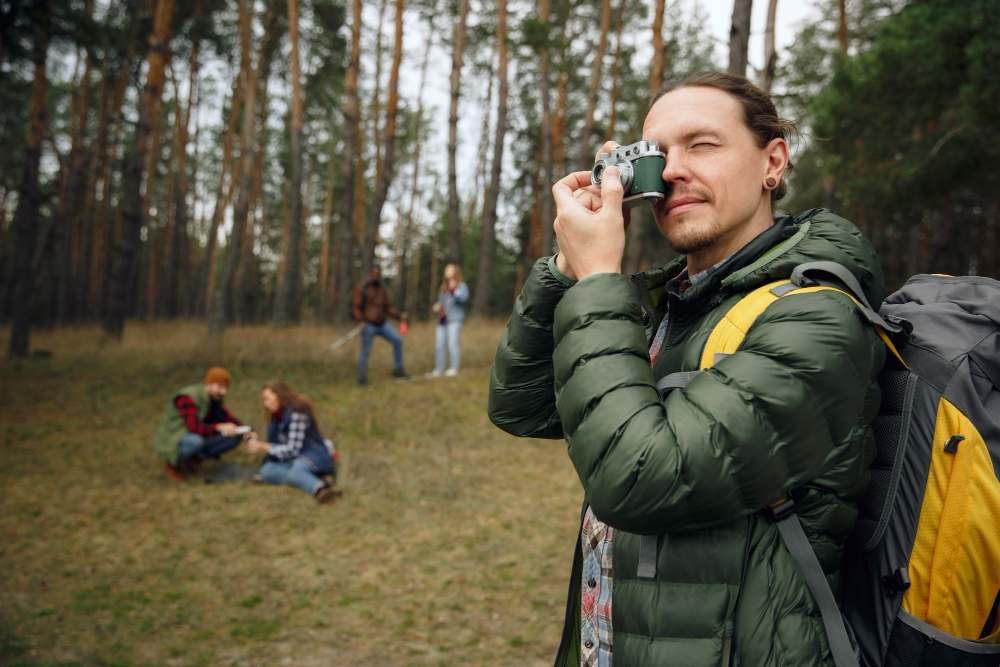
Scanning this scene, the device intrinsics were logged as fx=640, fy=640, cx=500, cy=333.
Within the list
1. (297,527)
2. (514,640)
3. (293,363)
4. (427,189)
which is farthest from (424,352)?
(427,189)

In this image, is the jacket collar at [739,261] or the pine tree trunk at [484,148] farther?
the pine tree trunk at [484,148]

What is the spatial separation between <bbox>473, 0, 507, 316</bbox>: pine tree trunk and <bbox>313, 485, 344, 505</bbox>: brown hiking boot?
33.6 ft

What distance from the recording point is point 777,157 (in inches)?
57.9

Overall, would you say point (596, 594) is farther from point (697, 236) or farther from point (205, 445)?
point (205, 445)

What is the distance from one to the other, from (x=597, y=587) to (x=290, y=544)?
506 cm

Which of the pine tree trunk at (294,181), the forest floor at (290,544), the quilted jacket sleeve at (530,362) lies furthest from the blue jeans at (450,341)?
the quilted jacket sleeve at (530,362)

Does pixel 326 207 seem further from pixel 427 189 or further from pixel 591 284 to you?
pixel 591 284

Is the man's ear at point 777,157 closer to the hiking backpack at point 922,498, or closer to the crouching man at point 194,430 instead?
the hiking backpack at point 922,498

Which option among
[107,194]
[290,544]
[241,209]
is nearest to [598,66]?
[241,209]

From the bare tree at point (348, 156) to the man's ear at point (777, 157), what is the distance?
14.6 metres

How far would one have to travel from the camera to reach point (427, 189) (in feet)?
126

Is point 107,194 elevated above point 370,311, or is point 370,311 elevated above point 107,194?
point 107,194

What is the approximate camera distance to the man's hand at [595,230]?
1250 mm

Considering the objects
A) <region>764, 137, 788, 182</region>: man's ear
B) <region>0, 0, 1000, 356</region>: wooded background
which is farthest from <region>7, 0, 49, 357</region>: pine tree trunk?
<region>764, 137, 788, 182</region>: man's ear
